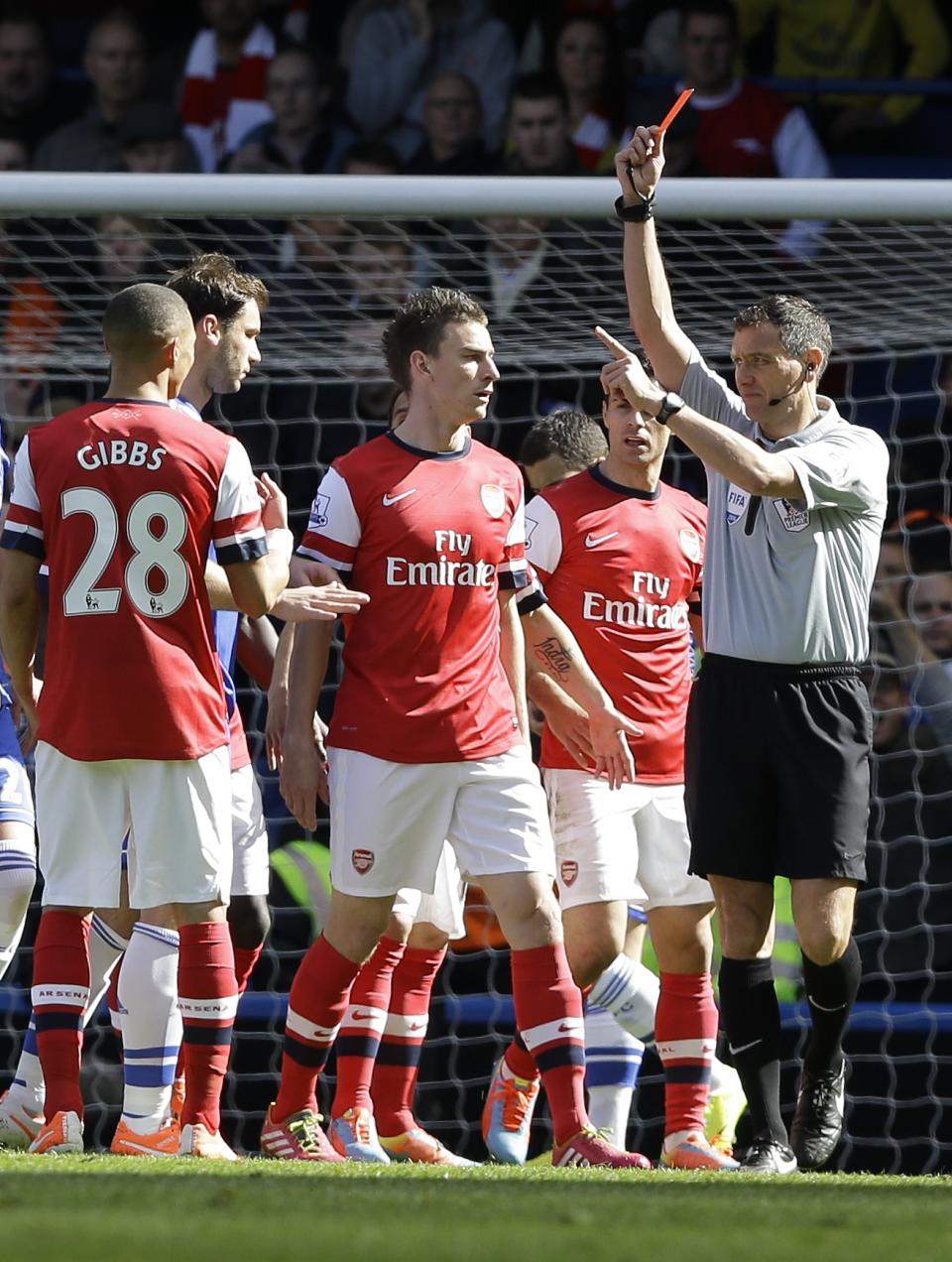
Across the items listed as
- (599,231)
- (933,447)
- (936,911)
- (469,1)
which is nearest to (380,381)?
(599,231)

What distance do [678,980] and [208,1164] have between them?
1570 millimetres

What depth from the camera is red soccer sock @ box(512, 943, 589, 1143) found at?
14.7ft

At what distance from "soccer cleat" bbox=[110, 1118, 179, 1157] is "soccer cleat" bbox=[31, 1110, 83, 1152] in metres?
0.10

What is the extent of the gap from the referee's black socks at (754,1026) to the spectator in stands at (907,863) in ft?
6.70

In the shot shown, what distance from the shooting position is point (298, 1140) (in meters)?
4.69

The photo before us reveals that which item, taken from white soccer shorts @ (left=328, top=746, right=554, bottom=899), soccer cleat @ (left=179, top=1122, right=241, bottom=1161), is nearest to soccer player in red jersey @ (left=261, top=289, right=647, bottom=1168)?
white soccer shorts @ (left=328, top=746, right=554, bottom=899)

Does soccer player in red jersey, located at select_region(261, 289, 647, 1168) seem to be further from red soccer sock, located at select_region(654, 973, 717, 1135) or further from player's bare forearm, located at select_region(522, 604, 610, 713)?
red soccer sock, located at select_region(654, 973, 717, 1135)

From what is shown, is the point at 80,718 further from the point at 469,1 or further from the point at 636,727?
the point at 469,1

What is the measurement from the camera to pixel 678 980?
17.1 feet

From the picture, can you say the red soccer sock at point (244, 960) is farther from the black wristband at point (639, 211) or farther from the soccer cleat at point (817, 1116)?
the black wristband at point (639, 211)

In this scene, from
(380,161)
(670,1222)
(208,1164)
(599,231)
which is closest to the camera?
(670,1222)

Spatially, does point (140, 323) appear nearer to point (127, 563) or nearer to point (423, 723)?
point (127, 563)

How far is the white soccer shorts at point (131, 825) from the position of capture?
4.30 metres

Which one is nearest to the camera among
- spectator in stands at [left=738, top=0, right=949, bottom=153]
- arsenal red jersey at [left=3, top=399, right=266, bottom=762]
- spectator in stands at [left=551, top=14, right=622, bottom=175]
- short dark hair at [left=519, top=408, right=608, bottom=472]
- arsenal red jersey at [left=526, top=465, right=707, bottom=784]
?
arsenal red jersey at [left=3, top=399, right=266, bottom=762]
